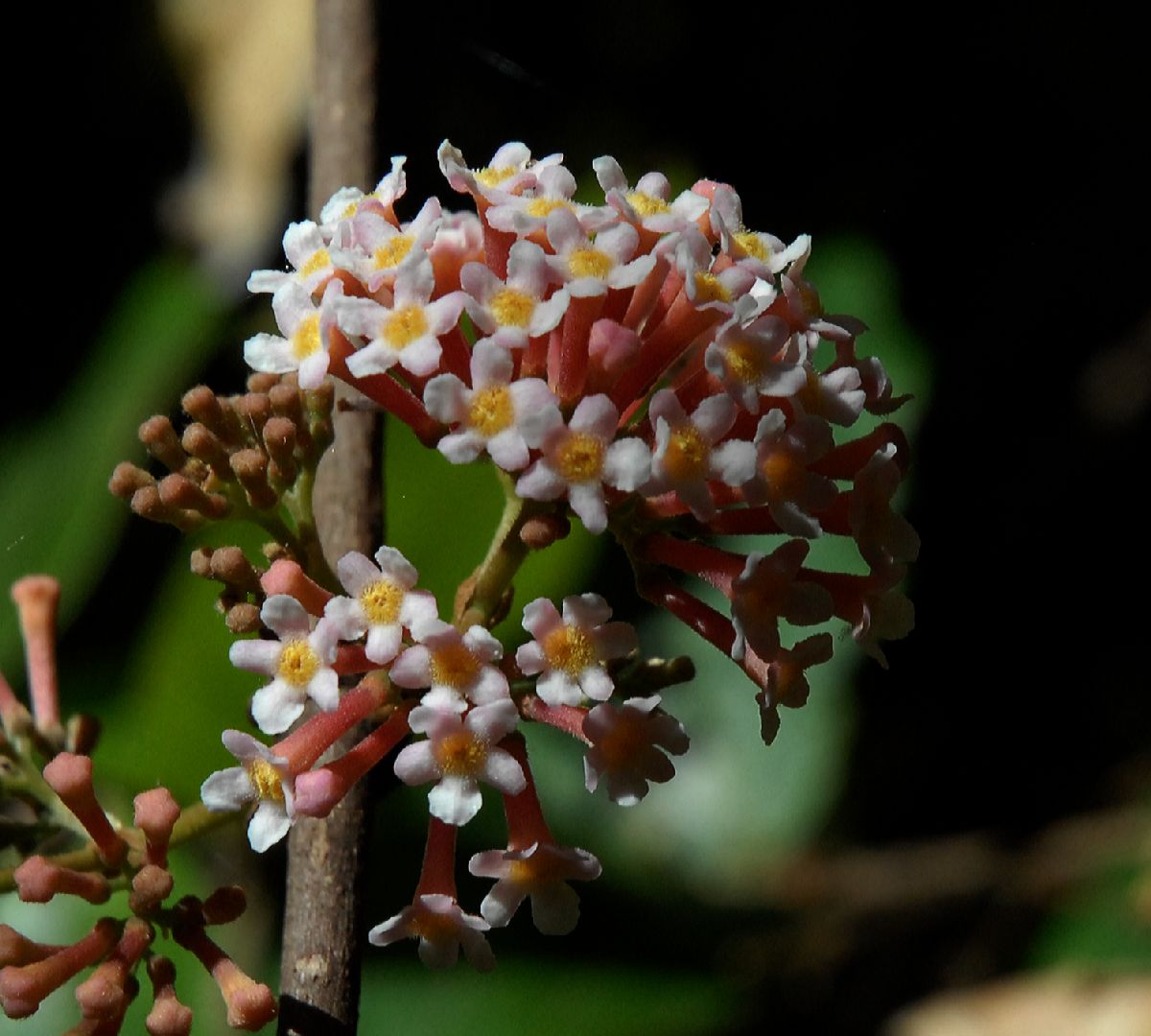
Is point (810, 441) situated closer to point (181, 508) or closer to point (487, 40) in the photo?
point (181, 508)

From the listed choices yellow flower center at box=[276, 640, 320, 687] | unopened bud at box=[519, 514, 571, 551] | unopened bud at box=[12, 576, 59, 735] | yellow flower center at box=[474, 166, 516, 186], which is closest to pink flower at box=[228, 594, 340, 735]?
yellow flower center at box=[276, 640, 320, 687]

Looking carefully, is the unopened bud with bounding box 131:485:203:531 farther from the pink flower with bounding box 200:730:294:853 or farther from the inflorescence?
the pink flower with bounding box 200:730:294:853

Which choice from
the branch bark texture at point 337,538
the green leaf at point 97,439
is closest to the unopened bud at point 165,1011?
the branch bark texture at point 337,538

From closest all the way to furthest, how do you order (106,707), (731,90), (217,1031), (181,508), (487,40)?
(181,508) → (217,1031) → (106,707) → (487,40) → (731,90)

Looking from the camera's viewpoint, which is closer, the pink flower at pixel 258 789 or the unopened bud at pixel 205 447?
the pink flower at pixel 258 789

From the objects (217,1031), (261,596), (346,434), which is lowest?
(217,1031)

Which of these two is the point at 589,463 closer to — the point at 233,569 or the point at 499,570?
the point at 499,570

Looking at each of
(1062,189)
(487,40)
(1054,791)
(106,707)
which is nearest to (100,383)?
(106,707)

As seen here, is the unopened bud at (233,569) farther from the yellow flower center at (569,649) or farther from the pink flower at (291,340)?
the yellow flower center at (569,649)
